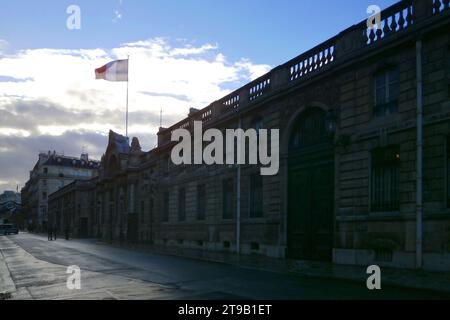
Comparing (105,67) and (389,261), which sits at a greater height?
(105,67)

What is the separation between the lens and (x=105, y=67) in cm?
3822

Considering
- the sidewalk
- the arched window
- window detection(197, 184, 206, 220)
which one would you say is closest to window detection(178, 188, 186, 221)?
window detection(197, 184, 206, 220)

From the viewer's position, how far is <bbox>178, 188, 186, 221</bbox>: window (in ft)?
111

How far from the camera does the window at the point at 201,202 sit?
30663mm

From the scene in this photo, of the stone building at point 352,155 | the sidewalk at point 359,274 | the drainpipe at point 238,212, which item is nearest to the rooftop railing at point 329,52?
the stone building at point 352,155

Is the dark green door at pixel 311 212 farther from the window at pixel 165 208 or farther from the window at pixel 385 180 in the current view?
the window at pixel 165 208

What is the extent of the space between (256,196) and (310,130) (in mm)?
5096

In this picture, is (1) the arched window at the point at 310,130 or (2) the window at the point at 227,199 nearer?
(1) the arched window at the point at 310,130

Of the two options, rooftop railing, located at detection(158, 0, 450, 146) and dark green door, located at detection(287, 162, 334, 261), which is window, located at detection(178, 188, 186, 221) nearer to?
rooftop railing, located at detection(158, 0, 450, 146)

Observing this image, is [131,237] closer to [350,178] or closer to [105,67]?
[105,67]

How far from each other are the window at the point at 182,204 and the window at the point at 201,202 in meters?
2.51

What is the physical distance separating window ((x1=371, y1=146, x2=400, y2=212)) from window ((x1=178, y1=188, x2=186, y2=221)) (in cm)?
1813
